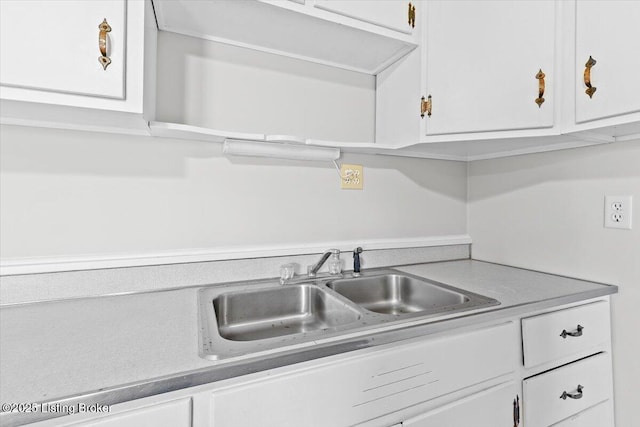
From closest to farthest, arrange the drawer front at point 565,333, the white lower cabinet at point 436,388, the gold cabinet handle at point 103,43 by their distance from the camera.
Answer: the white lower cabinet at point 436,388 → the gold cabinet handle at point 103,43 → the drawer front at point 565,333

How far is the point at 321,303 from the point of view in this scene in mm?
1231

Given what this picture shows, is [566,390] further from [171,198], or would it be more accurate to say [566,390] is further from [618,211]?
[171,198]

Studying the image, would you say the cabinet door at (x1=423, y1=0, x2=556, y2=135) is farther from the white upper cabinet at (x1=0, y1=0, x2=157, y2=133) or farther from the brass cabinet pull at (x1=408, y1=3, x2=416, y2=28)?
the white upper cabinet at (x1=0, y1=0, x2=157, y2=133)

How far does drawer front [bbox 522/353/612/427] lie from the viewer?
1059 millimetres

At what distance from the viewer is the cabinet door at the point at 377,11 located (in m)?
1.16

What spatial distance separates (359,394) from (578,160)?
4.39ft

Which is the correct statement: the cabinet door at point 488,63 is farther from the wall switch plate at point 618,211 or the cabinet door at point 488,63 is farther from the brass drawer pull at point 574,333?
the brass drawer pull at point 574,333

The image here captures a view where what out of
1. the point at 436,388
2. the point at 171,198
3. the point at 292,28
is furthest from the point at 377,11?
the point at 436,388

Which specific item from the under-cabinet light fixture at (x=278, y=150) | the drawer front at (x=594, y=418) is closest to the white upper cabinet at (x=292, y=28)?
the under-cabinet light fixture at (x=278, y=150)

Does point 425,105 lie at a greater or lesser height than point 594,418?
greater

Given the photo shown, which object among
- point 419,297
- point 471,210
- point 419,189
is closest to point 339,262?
point 419,297

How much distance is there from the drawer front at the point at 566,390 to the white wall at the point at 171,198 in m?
0.82

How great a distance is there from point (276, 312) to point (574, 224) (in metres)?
1.33

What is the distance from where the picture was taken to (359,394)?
811 mm
